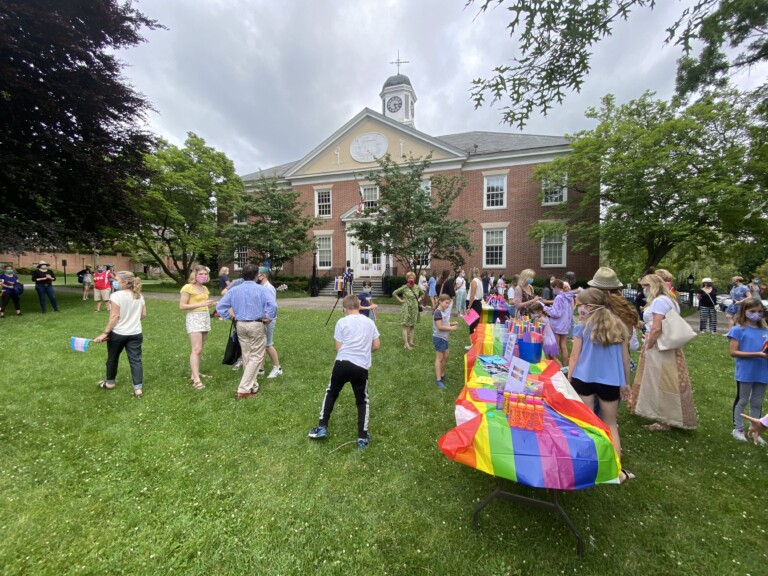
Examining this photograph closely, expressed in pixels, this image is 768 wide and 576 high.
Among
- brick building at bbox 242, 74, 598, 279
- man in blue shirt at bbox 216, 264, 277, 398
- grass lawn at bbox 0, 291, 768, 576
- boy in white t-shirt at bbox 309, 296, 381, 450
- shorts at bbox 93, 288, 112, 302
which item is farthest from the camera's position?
brick building at bbox 242, 74, 598, 279

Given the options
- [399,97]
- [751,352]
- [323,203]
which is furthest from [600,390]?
[399,97]

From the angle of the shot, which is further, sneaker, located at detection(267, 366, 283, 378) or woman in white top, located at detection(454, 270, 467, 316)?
woman in white top, located at detection(454, 270, 467, 316)

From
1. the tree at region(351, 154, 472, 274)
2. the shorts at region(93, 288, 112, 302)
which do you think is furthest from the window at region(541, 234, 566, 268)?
the shorts at region(93, 288, 112, 302)

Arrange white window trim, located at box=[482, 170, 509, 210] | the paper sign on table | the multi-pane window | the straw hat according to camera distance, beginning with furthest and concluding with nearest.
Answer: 1. the multi-pane window
2. white window trim, located at box=[482, 170, 509, 210]
3. the straw hat
4. the paper sign on table

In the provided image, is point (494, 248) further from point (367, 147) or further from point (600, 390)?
point (600, 390)

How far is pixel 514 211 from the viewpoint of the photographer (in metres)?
20.1

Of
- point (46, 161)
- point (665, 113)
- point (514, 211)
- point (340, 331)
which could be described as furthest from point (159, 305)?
point (665, 113)

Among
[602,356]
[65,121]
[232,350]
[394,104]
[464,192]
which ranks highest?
[394,104]

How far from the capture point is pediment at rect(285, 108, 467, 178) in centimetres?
2102

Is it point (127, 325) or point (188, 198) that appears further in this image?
point (188, 198)

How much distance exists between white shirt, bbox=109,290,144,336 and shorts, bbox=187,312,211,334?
0.66 meters

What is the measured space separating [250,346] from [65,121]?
14032mm

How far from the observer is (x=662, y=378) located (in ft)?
13.2

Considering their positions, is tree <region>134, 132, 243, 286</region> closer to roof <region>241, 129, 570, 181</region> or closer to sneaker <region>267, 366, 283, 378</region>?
roof <region>241, 129, 570, 181</region>
